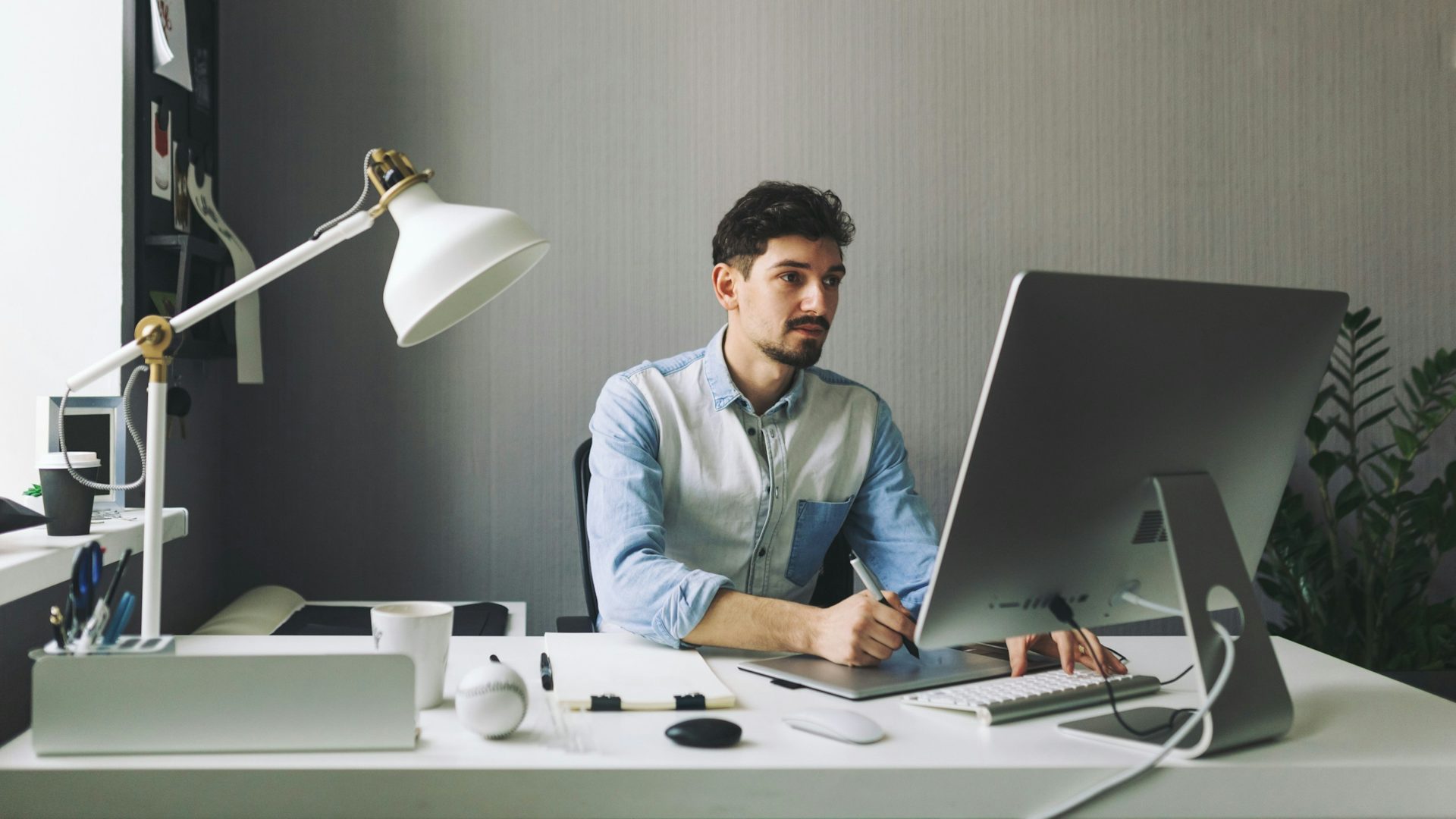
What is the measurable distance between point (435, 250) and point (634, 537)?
0.61m

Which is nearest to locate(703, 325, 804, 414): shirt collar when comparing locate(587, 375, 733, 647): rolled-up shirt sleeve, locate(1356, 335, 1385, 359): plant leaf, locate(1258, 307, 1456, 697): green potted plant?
locate(587, 375, 733, 647): rolled-up shirt sleeve

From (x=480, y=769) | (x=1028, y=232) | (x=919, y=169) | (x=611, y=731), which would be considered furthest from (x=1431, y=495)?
(x=480, y=769)

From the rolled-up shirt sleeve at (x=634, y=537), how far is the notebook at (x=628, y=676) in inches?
1.6

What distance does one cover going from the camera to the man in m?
1.73

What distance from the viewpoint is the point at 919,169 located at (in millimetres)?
2398

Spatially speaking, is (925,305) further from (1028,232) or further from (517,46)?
(517,46)

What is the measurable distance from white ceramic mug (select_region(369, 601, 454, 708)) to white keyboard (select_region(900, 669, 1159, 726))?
1.59 ft

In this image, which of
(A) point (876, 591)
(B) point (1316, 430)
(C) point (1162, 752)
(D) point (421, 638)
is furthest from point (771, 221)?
(B) point (1316, 430)

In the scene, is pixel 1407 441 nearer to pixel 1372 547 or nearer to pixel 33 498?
pixel 1372 547

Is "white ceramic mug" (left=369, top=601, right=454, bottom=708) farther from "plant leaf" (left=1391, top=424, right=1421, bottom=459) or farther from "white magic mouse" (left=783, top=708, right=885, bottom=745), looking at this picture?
"plant leaf" (left=1391, top=424, right=1421, bottom=459)

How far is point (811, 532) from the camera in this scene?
1808 millimetres

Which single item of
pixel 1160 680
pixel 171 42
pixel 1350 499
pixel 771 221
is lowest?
pixel 1160 680

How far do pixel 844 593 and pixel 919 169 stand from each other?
→ 1.06 metres

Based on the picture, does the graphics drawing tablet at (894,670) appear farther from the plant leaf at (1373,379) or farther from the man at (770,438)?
the plant leaf at (1373,379)
